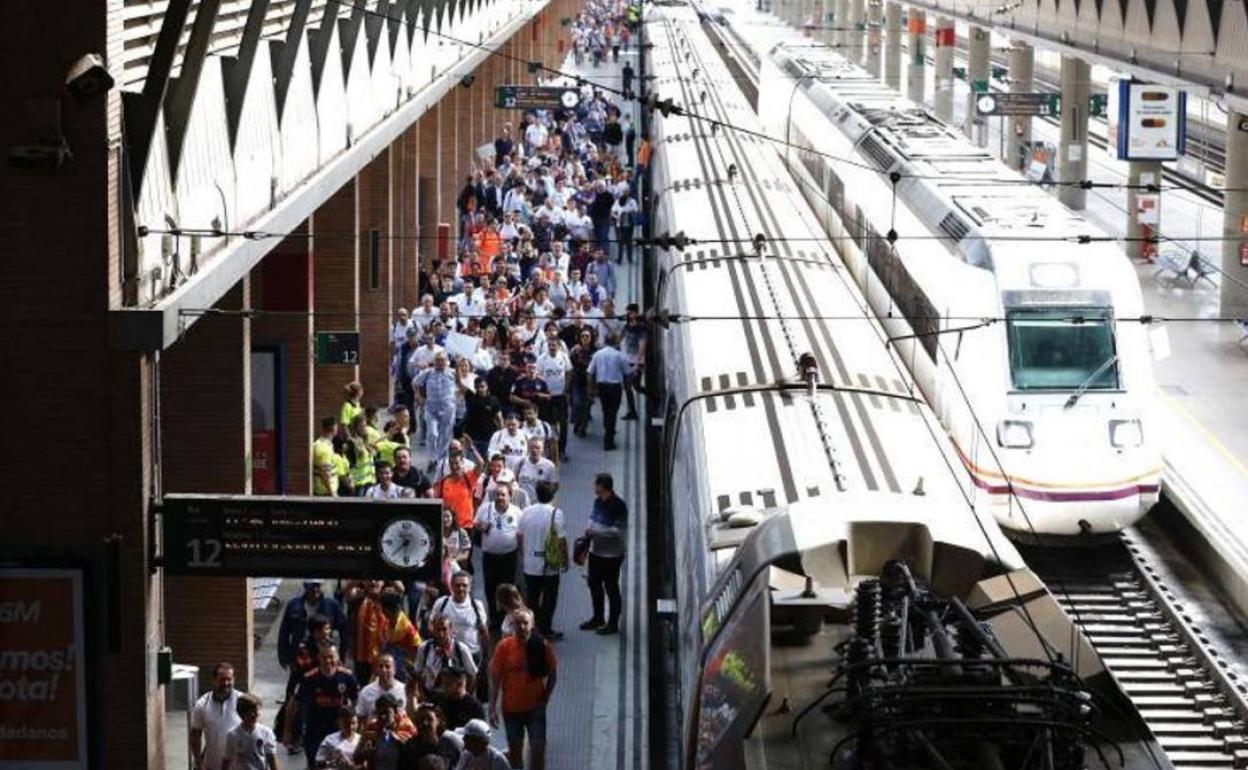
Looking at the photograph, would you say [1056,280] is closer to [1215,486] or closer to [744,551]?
[1215,486]

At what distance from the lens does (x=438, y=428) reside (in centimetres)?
2300

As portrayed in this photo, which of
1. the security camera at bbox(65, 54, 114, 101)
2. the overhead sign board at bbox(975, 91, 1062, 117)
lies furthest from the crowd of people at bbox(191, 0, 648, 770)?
the overhead sign board at bbox(975, 91, 1062, 117)

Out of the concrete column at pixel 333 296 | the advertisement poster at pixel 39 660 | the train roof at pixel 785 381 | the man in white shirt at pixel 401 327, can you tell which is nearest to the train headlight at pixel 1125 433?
the train roof at pixel 785 381

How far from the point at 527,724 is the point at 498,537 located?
3161mm

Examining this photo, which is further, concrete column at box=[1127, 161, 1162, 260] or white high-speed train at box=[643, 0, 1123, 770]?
concrete column at box=[1127, 161, 1162, 260]

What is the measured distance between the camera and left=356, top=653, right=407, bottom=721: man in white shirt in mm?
13688

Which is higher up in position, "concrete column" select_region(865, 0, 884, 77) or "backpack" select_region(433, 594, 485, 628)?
"concrete column" select_region(865, 0, 884, 77)

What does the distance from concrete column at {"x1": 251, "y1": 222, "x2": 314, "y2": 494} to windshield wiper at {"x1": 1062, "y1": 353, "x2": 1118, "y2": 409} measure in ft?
21.8

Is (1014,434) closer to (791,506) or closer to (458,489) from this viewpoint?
(458,489)

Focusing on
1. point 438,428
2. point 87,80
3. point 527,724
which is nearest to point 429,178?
point 438,428

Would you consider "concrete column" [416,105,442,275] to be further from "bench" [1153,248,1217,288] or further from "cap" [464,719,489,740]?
"cap" [464,719,489,740]

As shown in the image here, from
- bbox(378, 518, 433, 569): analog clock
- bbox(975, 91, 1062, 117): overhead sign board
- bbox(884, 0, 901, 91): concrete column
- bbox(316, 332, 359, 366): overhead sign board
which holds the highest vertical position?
bbox(884, 0, 901, 91): concrete column

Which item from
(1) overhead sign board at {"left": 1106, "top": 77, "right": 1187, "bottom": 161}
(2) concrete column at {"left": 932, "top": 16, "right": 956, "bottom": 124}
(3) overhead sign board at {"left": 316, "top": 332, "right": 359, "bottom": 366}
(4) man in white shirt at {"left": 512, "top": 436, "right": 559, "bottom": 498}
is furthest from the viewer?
(2) concrete column at {"left": 932, "top": 16, "right": 956, "bottom": 124}

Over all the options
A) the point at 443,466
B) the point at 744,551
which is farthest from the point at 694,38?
the point at 744,551
